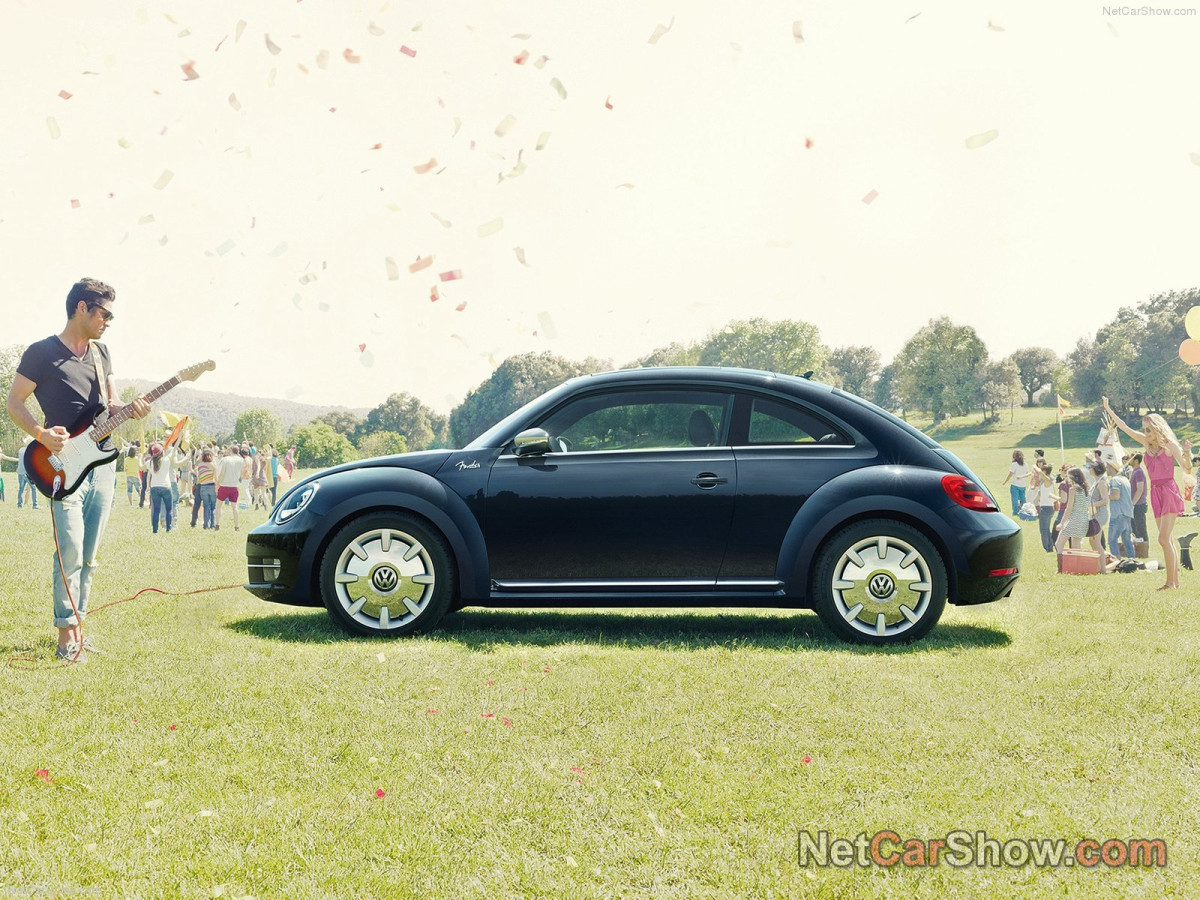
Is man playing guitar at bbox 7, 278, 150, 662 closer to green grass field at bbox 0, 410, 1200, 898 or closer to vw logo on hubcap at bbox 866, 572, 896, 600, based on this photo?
green grass field at bbox 0, 410, 1200, 898

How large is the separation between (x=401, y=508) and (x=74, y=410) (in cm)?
200

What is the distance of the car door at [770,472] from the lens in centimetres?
627

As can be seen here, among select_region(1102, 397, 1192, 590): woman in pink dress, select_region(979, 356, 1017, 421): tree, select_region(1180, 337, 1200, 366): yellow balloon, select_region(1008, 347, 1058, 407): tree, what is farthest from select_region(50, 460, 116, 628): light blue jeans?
select_region(1008, 347, 1058, 407): tree

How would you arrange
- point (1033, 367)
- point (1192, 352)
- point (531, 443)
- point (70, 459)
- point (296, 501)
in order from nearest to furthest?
point (70, 459) < point (531, 443) < point (296, 501) < point (1192, 352) < point (1033, 367)

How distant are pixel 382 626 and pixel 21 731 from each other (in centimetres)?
233

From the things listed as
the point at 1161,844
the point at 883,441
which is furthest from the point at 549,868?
the point at 883,441

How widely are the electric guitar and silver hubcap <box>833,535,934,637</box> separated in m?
4.43

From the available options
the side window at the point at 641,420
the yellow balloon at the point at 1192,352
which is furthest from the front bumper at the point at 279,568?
the yellow balloon at the point at 1192,352

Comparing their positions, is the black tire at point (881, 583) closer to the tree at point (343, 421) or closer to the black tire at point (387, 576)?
the black tire at point (387, 576)

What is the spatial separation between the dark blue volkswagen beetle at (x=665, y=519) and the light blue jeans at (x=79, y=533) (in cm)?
98

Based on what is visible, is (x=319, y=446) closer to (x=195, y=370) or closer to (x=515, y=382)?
(x=515, y=382)

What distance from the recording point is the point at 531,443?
6.25m

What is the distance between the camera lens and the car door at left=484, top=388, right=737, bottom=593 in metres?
6.28

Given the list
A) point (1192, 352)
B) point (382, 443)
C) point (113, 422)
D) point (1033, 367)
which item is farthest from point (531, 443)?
point (382, 443)
